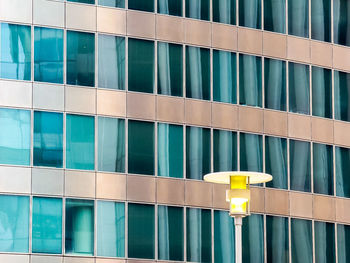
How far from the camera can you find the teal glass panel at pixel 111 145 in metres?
46.7

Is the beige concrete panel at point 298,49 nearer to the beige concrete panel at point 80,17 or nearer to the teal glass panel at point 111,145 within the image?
the teal glass panel at point 111,145

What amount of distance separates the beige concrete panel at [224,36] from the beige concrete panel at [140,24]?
273 centimetres

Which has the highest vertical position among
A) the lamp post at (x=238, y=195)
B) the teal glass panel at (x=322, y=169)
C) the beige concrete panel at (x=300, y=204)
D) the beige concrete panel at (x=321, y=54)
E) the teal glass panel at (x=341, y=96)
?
the beige concrete panel at (x=321, y=54)

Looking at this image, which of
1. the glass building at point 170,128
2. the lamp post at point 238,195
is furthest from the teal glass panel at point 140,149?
the lamp post at point 238,195

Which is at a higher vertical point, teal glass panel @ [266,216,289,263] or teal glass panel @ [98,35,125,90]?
teal glass panel @ [98,35,125,90]

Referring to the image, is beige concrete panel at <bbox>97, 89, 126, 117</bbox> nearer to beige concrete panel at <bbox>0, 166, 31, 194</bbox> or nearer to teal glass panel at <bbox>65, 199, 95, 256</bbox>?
teal glass panel at <bbox>65, 199, 95, 256</bbox>

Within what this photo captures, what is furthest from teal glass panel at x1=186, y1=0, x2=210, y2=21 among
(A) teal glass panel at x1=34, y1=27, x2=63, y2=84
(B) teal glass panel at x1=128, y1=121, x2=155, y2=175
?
(A) teal glass panel at x1=34, y1=27, x2=63, y2=84

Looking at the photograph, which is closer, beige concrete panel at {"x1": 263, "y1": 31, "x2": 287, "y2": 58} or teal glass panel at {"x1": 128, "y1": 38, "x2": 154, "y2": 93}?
teal glass panel at {"x1": 128, "y1": 38, "x2": 154, "y2": 93}

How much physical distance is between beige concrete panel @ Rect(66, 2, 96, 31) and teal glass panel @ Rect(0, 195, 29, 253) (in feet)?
23.2

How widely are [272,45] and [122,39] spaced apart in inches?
271

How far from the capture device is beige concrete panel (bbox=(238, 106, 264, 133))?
49719 millimetres

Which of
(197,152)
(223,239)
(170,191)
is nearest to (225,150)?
(197,152)

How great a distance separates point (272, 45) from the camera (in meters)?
50.9

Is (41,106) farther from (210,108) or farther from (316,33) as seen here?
(316,33)
